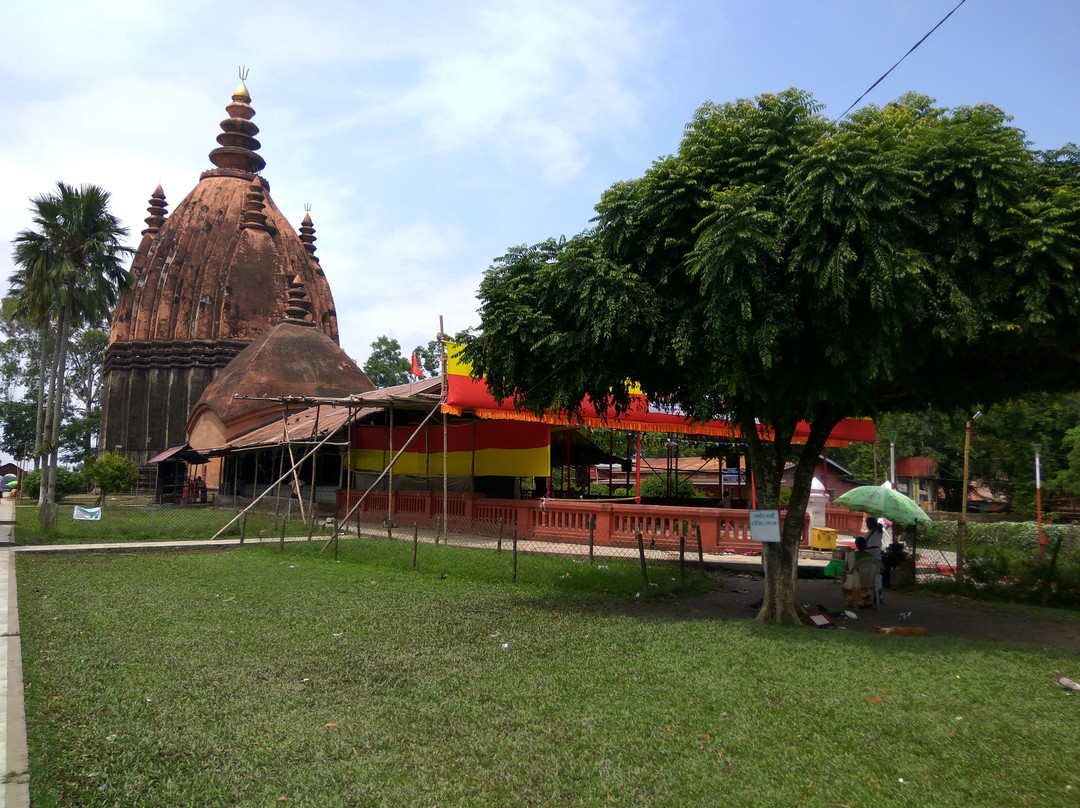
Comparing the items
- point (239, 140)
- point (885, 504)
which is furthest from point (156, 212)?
point (885, 504)

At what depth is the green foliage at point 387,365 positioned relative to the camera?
212 feet

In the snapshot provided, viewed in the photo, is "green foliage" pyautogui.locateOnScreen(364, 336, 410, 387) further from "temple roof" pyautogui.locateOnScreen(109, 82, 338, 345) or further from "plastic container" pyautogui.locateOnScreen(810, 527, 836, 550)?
"plastic container" pyautogui.locateOnScreen(810, 527, 836, 550)

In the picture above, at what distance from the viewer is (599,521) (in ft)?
53.8

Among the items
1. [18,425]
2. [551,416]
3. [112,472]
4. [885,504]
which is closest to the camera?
[885,504]

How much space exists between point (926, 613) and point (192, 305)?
4932cm

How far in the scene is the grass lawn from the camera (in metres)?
4.45

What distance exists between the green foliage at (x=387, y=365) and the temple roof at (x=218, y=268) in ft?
32.1

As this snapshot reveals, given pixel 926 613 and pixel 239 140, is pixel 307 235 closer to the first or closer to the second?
pixel 239 140

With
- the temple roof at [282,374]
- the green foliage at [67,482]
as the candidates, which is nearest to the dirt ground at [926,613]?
the temple roof at [282,374]

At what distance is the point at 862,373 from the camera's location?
8.04m

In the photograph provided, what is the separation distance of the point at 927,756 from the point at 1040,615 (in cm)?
709

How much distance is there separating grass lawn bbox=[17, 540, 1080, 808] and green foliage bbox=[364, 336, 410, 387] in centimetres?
5517

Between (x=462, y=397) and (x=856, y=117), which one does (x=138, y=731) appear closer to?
(x=856, y=117)

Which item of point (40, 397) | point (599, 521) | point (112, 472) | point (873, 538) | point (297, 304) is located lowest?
point (599, 521)
